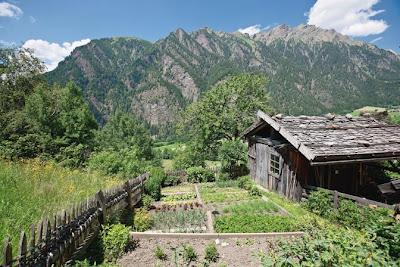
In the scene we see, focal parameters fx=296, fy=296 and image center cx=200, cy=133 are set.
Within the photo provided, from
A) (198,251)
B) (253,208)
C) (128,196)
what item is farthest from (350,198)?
(128,196)

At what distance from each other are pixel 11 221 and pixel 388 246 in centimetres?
606

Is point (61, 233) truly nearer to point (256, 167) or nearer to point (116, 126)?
point (256, 167)

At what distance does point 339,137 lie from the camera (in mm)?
14453

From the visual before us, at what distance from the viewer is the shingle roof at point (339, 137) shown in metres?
12.9

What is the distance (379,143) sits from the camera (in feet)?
46.6

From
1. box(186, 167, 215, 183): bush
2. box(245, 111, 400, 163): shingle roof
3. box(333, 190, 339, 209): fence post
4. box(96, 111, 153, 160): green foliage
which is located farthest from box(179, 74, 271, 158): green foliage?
box(96, 111, 153, 160): green foliage

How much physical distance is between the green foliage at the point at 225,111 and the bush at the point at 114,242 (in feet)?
76.1

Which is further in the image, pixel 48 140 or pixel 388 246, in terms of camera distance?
pixel 48 140

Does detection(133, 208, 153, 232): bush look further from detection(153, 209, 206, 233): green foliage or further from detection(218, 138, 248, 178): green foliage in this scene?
detection(218, 138, 248, 178): green foliage

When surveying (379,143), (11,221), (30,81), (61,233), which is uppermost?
(30,81)

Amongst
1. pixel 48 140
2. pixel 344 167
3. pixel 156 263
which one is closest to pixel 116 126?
pixel 48 140

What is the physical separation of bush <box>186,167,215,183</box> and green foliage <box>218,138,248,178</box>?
2.29 meters

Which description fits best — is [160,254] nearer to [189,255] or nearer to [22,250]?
[189,255]

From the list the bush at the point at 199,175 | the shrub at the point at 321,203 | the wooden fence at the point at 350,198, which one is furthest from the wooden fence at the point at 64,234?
the bush at the point at 199,175
